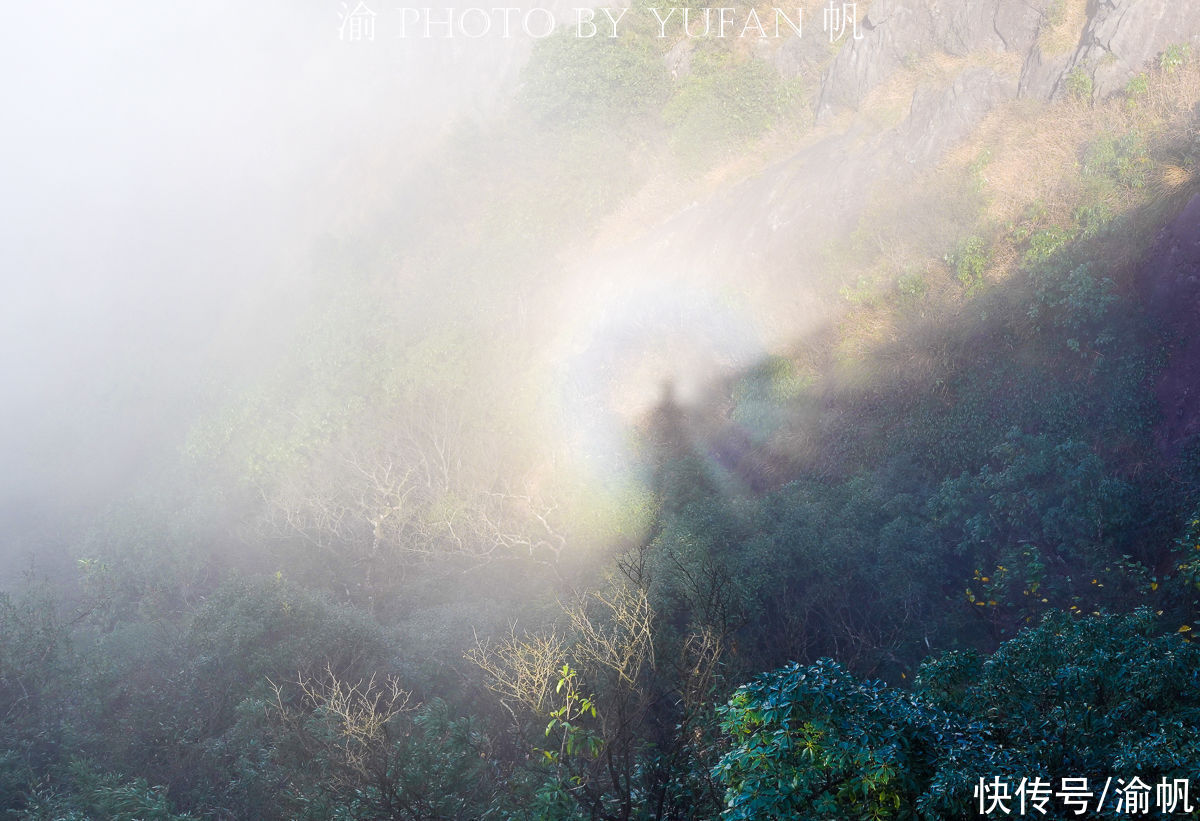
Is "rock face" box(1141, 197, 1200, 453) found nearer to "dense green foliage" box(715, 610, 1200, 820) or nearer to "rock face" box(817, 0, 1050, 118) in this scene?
"dense green foliage" box(715, 610, 1200, 820)

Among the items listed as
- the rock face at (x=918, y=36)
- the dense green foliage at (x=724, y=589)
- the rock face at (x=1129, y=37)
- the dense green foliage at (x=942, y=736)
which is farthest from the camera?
the rock face at (x=918, y=36)

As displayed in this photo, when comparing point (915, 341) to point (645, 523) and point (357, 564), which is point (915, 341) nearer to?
point (645, 523)

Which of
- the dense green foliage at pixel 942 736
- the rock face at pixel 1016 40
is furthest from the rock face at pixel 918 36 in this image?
the dense green foliage at pixel 942 736

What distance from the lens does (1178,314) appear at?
13844mm

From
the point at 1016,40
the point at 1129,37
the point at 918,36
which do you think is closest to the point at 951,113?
the point at 1016,40

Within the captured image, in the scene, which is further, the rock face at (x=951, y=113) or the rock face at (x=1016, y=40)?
the rock face at (x=951, y=113)

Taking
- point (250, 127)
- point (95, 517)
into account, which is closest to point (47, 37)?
point (250, 127)

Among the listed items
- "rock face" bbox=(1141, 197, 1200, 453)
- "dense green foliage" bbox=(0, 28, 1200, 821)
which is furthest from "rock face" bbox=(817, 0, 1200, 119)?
"rock face" bbox=(1141, 197, 1200, 453)

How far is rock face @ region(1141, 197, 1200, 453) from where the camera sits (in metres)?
13.0

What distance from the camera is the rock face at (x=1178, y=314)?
42.7 ft

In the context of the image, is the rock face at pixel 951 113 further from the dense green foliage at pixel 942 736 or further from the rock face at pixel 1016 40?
the dense green foliage at pixel 942 736

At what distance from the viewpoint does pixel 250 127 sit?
59812 mm

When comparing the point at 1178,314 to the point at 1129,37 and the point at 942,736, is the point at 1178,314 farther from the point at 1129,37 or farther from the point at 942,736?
the point at 942,736

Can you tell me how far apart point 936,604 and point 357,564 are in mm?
19139
